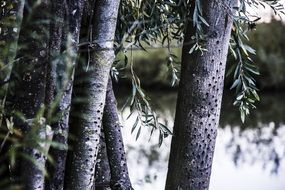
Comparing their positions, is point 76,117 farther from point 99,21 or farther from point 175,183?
point 175,183

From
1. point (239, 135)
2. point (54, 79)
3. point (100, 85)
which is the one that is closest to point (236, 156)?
point (239, 135)

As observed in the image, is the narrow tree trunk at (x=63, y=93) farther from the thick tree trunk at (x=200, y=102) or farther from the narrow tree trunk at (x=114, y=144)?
the thick tree trunk at (x=200, y=102)

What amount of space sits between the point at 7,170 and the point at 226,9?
88 centimetres

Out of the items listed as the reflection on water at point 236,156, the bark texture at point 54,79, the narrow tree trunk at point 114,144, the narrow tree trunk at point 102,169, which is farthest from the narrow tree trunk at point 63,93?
the reflection on water at point 236,156

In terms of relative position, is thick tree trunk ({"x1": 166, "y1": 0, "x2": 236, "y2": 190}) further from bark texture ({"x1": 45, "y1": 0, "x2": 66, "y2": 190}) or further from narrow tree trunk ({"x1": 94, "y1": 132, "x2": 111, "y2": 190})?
bark texture ({"x1": 45, "y1": 0, "x2": 66, "y2": 190})

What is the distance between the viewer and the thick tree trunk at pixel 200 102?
6.18ft

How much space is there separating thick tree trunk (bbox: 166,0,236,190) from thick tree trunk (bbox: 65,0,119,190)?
1.52ft

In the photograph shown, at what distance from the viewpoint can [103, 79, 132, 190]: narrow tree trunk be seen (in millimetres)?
1851

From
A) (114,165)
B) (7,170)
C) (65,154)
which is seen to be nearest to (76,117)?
(65,154)

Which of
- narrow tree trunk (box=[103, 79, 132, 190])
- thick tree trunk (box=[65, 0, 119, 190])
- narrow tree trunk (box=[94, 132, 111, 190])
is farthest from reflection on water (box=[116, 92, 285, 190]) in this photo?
thick tree trunk (box=[65, 0, 119, 190])

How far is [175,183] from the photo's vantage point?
79.7 inches

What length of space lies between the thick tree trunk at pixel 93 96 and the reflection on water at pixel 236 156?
9.02ft

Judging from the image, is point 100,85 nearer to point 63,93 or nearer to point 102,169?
point 63,93

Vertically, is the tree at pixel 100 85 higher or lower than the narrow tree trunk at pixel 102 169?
higher
